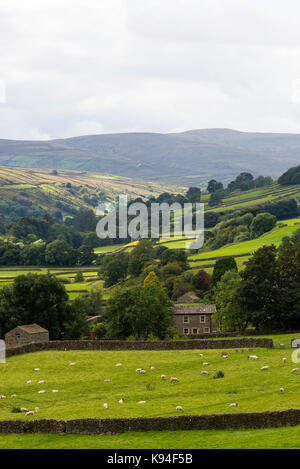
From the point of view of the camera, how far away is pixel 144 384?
3997 centimetres

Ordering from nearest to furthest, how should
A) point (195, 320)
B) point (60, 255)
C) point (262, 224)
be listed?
point (195, 320) < point (262, 224) < point (60, 255)

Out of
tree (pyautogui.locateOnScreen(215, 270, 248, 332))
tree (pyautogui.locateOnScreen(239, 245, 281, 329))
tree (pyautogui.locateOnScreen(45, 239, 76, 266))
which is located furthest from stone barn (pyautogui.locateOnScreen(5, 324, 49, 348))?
tree (pyautogui.locateOnScreen(45, 239, 76, 266))

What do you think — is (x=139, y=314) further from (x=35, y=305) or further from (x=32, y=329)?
(x=35, y=305)

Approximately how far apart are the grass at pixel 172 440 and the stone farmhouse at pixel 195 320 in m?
57.5

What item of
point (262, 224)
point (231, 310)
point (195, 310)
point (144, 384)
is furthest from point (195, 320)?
point (262, 224)

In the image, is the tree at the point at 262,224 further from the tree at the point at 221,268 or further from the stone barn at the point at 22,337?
the stone barn at the point at 22,337

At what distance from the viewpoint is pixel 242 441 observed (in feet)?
90.2

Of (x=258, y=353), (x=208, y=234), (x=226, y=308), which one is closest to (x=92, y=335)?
(x=226, y=308)

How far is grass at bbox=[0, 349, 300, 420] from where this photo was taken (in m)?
33.2

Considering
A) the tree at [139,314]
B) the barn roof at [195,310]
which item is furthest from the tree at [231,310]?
the barn roof at [195,310]

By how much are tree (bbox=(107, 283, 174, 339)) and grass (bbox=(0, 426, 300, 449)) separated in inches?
1601

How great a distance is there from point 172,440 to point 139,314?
Result: 42.6m

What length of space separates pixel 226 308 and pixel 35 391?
3426cm

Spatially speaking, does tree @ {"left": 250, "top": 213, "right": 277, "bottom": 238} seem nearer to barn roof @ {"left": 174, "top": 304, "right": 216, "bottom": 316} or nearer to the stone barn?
barn roof @ {"left": 174, "top": 304, "right": 216, "bottom": 316}
